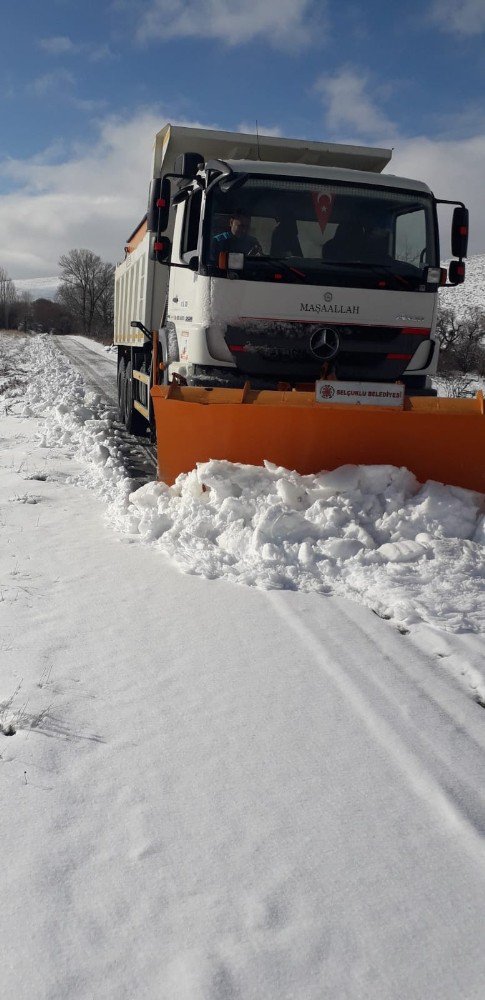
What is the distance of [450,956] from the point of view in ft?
5.64

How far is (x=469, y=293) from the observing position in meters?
65.4

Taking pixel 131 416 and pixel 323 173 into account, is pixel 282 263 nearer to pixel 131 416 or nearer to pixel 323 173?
pixel 323 173

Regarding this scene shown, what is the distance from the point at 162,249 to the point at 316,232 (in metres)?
1.32

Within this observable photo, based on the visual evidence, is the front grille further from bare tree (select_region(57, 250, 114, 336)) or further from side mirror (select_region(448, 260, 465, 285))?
bare tree (select_region(57, 250, 114, 336))

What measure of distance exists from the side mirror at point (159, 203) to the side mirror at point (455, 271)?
2440mm

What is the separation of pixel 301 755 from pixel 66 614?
5.26 ft

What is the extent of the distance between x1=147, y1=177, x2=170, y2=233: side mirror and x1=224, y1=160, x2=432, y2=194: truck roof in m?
0.53

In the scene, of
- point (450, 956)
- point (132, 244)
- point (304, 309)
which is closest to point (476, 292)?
point (132, 244)

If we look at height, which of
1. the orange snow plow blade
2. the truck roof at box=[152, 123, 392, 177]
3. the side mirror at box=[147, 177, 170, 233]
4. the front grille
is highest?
the truck roof at box=[152, 123, 392, 177]

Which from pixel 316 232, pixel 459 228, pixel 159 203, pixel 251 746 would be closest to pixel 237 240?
pixel 316 232

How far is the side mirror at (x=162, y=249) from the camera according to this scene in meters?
5.85

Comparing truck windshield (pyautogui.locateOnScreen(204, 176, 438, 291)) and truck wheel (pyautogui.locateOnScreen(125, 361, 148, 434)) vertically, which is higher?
truck windshield (pyautogui.locateOnScreen(204, 176, 438, 291))

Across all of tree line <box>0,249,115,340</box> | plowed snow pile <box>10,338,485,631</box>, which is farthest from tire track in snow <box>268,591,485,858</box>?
tree line <box>0,249,115,340</box>

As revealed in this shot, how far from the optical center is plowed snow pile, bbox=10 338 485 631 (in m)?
3.87
